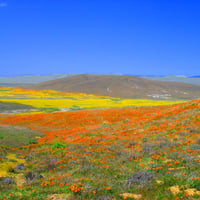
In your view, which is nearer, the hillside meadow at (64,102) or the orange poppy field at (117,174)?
the orange poppy field at (117,174)

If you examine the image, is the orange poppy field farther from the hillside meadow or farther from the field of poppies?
the hillside meadow

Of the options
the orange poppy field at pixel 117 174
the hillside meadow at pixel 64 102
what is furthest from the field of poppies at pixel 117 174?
the hillside meadow at pixel 64 102

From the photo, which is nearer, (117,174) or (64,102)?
(117,174)

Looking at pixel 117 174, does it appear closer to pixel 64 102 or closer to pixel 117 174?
pixel 117 174

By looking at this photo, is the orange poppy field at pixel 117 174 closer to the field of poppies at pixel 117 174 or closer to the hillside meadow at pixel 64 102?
the field of poppies at pixel 117 174

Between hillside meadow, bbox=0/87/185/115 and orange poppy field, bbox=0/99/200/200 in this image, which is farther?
hillside meadow, bbox=0/87/185/115

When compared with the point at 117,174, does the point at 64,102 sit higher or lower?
lower

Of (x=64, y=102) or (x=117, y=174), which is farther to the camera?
(x=64, y=102)

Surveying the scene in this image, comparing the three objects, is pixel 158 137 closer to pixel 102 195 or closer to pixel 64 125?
pixel 102 195

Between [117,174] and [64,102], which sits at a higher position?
[117,174]

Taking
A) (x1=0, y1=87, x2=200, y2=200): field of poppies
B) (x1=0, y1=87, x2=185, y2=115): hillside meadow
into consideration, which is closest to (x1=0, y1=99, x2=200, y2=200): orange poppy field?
(x1=0, y1=87, x2=200, y2=200): field of poppies

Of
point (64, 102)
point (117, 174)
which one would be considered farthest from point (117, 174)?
point (64, 102)

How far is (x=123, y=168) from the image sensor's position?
10.1m

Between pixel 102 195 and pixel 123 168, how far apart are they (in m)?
3.26
